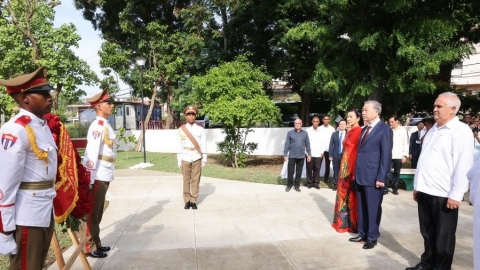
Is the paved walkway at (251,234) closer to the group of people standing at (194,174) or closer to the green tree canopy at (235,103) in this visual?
the group of people standing at (194,174)

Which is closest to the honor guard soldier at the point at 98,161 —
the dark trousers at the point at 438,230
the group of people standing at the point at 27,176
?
the group of people standing at the point at 27,176

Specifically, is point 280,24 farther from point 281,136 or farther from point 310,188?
point 310,188

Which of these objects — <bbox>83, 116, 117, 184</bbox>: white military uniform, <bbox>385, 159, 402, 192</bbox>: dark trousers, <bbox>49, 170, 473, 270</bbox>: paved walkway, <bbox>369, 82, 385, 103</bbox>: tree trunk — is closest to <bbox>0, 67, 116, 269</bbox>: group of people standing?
<bbox>83, 116, 117, 184</bbox>: white military uniform

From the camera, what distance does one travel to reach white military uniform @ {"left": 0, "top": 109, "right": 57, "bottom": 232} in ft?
7.69

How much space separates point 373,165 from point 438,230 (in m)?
1.15

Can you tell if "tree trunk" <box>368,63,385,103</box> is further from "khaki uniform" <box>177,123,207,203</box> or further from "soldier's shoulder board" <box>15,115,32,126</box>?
"soldier's shoulder board" <box>15,115,32,126</box>

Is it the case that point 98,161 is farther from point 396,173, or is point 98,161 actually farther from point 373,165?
point 396,173

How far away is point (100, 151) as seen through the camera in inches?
171

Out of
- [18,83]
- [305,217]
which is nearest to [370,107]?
[305,217]

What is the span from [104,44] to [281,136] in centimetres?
1184

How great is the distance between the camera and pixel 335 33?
10.2 metres

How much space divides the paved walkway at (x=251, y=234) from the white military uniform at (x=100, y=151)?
1.03 m

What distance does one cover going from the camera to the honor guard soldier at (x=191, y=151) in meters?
6.55

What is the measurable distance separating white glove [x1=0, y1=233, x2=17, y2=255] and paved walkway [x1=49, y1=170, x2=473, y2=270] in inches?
69.9
